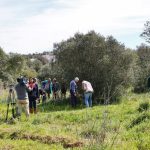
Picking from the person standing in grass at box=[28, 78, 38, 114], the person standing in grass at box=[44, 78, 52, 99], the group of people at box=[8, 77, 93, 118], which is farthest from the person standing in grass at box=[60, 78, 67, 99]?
the person standing in grass at box=[28, 78, 38, 114]

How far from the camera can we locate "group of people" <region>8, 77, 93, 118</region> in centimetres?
1928

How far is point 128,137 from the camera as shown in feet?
40.9

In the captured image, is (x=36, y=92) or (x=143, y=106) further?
(x=36, y=92)

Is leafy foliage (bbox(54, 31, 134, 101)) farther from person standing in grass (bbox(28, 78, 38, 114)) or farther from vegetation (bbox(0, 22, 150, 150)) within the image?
person standing in grass (bbox(28, 78, 38, 114))

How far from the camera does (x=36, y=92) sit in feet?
78.0

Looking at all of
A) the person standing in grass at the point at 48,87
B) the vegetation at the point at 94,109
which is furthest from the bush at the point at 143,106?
the person standing in grass at the point at 48,87

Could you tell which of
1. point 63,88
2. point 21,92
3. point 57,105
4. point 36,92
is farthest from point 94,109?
point 63,88

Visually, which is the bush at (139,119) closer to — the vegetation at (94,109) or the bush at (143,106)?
the vegetation at (94,109)

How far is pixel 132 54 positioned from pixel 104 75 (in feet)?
8.58

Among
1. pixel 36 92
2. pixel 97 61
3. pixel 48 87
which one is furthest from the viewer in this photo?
pixel 48 87

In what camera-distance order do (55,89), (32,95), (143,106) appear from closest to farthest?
(143,106)
(32,95)
(55,89)

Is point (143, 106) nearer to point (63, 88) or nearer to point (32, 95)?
→ point (32, 95)

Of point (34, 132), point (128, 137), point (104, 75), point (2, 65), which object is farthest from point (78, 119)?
point (2, 65)

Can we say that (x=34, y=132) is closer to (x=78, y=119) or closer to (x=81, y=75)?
(x=78, y=119)
